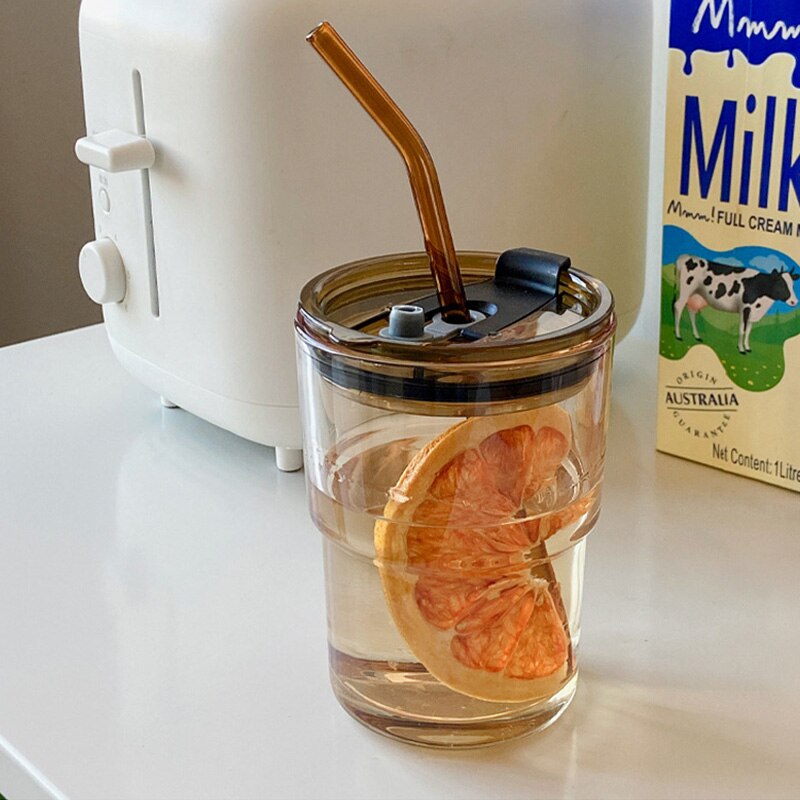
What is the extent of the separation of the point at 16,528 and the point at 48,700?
16cm

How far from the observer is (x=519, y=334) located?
45 centimetres

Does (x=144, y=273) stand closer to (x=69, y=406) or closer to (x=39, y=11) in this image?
(x=69, y=406)

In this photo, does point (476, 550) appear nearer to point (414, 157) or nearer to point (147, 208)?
point (414, 157)

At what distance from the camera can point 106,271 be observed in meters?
0.73

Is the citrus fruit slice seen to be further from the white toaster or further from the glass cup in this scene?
the white toaster

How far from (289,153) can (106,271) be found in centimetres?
18

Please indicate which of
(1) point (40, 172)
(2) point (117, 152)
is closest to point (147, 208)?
(2) point (117, 152)

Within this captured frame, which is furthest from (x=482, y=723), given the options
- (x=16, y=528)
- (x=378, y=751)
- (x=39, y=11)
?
(x=39, y=11)

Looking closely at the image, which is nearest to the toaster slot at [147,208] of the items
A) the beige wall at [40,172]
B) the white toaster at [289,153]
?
the white toaster at [289,153]

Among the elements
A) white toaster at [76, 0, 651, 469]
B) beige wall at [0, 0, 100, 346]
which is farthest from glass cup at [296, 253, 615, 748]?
beige wall at [0, 0, 100, 346]

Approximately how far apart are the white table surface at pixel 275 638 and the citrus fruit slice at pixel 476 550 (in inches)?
1.8

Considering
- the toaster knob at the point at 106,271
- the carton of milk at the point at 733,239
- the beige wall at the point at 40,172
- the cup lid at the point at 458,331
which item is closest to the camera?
the cup lid at the point at 458,331

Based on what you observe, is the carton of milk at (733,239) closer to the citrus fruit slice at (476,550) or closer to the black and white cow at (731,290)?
the black and white cow at (731,290)

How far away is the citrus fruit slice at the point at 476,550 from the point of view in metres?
0.41
